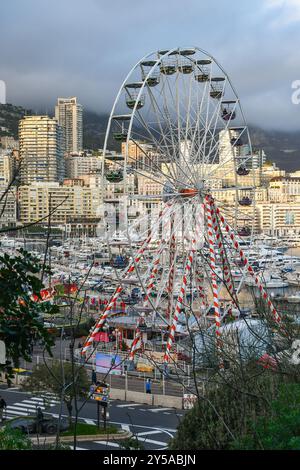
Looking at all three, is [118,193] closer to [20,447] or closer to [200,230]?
[200,230]

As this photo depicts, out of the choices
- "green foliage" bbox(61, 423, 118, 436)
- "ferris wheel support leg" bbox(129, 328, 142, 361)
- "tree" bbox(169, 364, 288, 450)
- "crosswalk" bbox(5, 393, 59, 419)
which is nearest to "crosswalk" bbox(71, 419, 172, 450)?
"green foliage" bbox(61, 423, 118, 436)

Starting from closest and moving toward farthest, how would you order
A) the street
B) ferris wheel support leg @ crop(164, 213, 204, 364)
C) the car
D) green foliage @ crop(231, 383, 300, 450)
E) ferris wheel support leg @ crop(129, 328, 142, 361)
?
green foliage @ crop(231, 383, 300, 450), the car, the street, ferris wheel support leg @ crop(164, 213, 204, 364), ferris wheel support leg @ crop(129, 328, 142, 361)

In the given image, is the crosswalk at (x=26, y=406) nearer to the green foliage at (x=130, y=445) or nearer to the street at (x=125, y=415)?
the street at (x=125, y=415)

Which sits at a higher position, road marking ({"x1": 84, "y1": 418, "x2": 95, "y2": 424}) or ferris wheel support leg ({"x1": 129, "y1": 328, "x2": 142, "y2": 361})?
ferris wheel support leg ({"x1": 129, "y1": 328, "x2": 142, "y2": 361})

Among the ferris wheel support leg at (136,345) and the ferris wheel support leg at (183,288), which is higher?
the ferris wheel support leg at (183,288)

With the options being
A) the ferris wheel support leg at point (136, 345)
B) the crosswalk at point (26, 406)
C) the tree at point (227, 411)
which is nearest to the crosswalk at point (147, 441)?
the crosswalk at point (26, 406)

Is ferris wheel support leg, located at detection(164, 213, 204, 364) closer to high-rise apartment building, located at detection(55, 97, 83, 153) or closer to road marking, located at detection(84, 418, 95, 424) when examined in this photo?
road marking, located at detection(84, 418, 95, 424)

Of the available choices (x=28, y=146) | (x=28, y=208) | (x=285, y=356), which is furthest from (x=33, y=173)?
(x=285, y=356)

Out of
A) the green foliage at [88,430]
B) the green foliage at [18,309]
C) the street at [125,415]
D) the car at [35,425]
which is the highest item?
the green foliage at [18,309]
